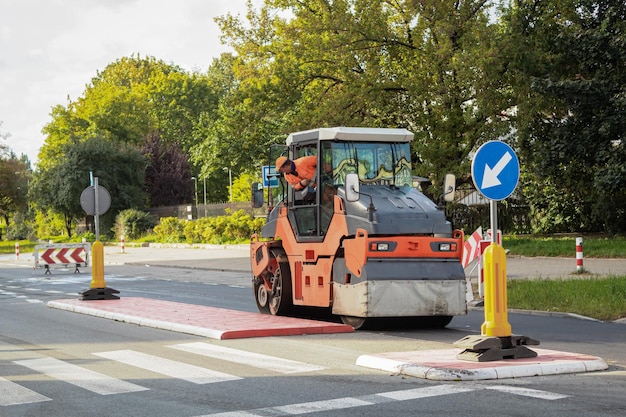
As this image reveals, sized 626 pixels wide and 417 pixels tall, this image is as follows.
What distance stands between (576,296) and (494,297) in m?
7.57

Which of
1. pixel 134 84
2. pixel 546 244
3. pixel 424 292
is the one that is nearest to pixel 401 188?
pixel 424 292

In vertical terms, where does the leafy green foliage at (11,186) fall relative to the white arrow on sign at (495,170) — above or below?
above

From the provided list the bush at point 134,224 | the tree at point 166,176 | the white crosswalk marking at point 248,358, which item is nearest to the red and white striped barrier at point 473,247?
the white crosswalk marking at point 248,358

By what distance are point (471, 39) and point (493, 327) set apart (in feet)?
76.9

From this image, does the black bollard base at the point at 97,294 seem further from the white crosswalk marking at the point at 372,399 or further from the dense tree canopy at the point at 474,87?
the dense tree canopy at the point at 474,87

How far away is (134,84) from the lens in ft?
343

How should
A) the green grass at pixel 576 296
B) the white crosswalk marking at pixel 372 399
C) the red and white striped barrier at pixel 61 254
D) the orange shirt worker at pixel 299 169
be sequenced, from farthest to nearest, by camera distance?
the red and white striped barrier at pixel 61 254
the green grass at pixel 576 296
the orange shirt worker at pixel 299 169
the white crosswalk marking at pixel 372 399

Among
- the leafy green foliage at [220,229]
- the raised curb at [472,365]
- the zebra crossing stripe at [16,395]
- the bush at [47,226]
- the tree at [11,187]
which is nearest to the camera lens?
the zebra crossing stripe at [16,395]

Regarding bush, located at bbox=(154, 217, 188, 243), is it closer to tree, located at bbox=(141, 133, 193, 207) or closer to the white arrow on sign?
tree, located at bbox=(141, 133, 193, 207)

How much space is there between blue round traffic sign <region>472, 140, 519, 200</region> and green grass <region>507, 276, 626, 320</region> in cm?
569

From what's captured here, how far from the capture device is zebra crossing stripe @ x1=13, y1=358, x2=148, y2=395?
8805 mm

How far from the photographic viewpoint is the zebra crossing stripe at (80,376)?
8805 millimetres

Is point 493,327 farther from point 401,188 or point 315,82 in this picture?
point 315,82

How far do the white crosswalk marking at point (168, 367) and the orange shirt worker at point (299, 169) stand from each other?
4.43m
